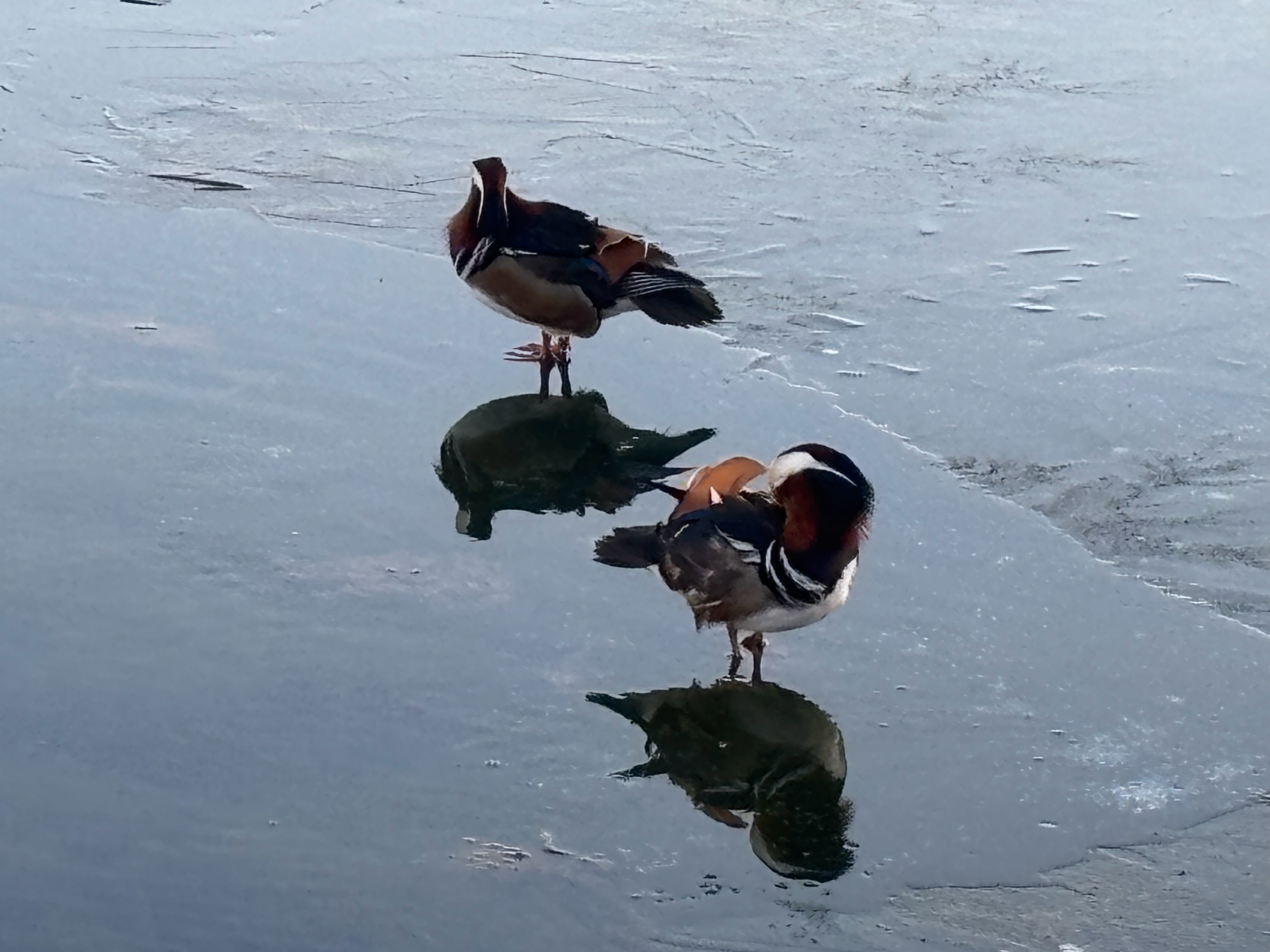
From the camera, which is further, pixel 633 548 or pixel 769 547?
pixel 633 548

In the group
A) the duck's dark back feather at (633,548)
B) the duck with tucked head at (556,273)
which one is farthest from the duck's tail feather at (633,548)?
the duck with tucked head at (556,273)

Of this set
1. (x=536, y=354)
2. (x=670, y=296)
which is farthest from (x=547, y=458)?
(x=670, y=296)

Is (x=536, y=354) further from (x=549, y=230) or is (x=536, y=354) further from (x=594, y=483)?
(x=594, y=483)

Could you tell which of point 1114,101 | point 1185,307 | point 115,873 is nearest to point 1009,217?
point 1185,307

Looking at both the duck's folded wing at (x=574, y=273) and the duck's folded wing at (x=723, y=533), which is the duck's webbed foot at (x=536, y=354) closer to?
the duck's folded wing at (x=574, y=273)

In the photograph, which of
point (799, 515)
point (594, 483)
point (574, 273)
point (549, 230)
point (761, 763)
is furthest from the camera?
point (549, 230)

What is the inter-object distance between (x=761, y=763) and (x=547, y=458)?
1.70 m

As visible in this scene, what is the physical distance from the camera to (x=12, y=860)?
3.42 metres

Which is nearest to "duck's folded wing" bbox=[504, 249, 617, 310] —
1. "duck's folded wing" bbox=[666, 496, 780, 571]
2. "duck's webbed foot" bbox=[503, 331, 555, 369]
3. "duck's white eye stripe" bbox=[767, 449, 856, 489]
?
"duck's webbed foot" bbox=[503, 331, 555, 369]

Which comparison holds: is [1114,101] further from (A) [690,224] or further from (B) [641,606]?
(B) [641,606]

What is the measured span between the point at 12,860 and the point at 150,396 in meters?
2.22

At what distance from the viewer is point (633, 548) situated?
446 cm

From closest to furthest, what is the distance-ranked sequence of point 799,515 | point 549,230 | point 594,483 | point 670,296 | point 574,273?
point 799,515
point 594,483
point 670,296
point 574,273
point 549,230

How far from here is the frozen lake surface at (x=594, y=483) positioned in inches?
138
